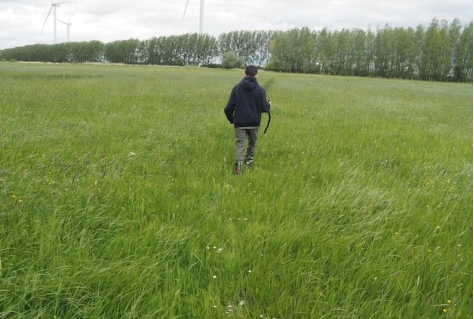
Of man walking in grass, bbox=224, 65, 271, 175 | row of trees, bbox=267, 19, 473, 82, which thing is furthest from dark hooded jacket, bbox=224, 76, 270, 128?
row of trees, bbox=267, 19, 473, 82

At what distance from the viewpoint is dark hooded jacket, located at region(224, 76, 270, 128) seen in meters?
6.41

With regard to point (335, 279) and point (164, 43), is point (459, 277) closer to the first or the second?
point (335, 279)

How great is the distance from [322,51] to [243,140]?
12200 cm

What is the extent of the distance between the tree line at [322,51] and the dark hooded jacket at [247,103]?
106337 mm

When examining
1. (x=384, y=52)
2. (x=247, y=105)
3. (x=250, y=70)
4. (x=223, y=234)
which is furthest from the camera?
(x=384, y=52)

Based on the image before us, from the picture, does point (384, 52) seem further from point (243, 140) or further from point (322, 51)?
point (243, 140)

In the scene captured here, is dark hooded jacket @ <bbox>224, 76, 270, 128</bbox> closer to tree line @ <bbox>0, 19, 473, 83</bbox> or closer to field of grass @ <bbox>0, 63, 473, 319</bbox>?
field of grass @ <bbox>0, 63, 473, 319</bbox>

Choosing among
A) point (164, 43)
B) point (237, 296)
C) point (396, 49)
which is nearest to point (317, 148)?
point (237, 296)

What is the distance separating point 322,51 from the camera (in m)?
119

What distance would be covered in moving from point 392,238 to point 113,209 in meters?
3.00

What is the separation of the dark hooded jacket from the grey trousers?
107 millimetres

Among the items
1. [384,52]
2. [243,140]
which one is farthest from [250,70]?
[384,52]

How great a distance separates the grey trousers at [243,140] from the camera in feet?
20.7

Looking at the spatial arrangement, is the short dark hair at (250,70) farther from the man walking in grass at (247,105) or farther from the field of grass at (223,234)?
the field of grass at (223,234)
